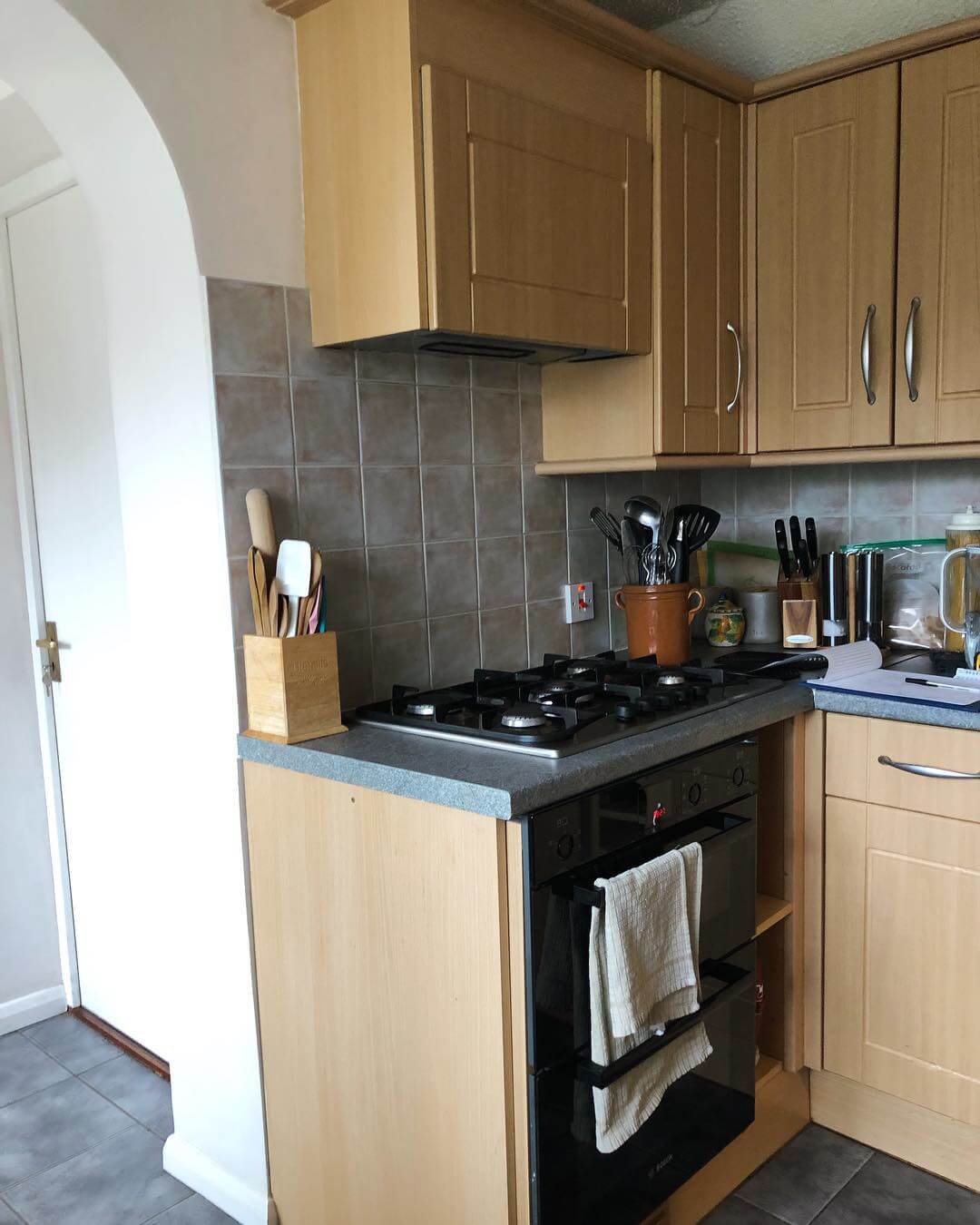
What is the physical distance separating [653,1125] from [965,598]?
126 cm

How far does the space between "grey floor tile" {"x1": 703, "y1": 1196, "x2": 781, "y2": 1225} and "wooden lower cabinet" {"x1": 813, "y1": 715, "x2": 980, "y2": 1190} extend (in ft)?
1.01

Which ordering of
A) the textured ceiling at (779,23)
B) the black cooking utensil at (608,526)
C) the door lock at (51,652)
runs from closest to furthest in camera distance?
the textured ceiling at (779,23) → the black cooking utensil at (608,526) → the door lock at (51,652)

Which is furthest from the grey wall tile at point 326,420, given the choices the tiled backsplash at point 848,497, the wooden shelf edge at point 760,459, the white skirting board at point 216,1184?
the white skirting board at point 216,1184

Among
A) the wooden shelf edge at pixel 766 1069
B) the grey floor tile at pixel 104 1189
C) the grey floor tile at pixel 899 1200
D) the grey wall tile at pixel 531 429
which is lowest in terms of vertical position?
the grey floor tile at pixel 104 1189

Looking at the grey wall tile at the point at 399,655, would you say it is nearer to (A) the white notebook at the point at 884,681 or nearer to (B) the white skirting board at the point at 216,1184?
(A) the white notebook at the point at 884,681

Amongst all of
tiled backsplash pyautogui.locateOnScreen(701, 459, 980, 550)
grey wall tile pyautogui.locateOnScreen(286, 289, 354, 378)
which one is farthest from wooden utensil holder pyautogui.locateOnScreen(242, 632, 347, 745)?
tiled backsplash pyautogui.locateOnScreen(701, 459, 980, 550)

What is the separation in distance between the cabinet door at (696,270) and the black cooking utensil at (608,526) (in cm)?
28

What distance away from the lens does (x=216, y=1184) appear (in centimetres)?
Answer: 199

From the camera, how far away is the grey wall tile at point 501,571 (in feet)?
7.31

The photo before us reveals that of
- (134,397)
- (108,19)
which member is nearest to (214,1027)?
(134,397)

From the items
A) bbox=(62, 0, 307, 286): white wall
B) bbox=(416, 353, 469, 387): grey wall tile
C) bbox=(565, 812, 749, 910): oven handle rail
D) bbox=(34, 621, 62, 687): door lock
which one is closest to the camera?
bbox=(565, 812, 749, 910): oven handle rail

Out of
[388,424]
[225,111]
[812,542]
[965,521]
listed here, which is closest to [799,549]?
[812,542]

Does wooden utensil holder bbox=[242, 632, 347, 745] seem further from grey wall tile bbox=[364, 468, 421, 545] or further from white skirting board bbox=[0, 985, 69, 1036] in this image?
white skirting board bbox=[0, 985, 69, 1036]

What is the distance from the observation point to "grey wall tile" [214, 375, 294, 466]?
1.73 metres
